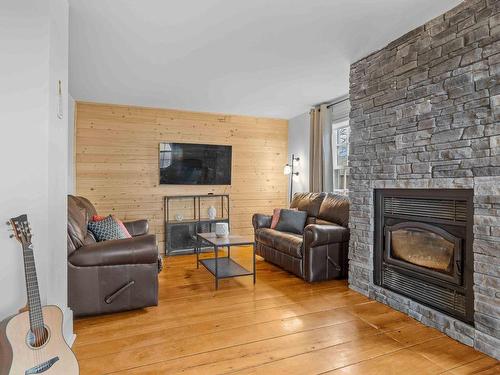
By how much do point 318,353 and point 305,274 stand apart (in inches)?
57.4

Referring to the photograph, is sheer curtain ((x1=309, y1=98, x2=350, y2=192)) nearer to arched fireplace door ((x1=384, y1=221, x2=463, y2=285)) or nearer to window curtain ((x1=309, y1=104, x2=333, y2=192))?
window curtain ((x1=309, y1=104, x2=333, y2=192))

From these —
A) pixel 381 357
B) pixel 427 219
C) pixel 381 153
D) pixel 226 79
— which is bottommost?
pixel 381 357

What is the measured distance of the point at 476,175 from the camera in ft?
7.06

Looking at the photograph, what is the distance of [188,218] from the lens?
5387 mm

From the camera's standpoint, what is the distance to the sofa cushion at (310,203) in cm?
443

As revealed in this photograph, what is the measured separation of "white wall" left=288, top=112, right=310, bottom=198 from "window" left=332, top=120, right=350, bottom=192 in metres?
0.58

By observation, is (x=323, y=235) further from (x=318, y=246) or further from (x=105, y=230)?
(x=105, y=230)

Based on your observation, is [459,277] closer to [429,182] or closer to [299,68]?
[429,182]

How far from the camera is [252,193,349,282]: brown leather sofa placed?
137 inches

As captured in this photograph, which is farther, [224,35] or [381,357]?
[224,35]

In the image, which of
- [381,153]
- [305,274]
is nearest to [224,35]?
[381,153]

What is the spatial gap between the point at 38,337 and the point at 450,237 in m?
2.74

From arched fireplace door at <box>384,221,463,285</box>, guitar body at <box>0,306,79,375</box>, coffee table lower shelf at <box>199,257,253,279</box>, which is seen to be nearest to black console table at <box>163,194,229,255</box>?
coffee table lower shelf at <box>199,257,253,279</box>

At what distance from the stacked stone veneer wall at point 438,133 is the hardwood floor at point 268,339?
0.29 meters
